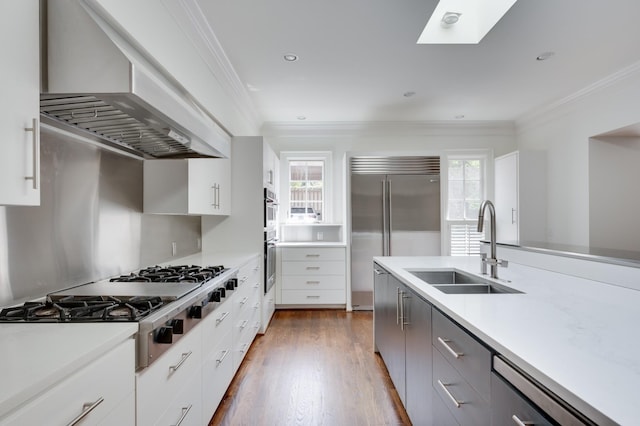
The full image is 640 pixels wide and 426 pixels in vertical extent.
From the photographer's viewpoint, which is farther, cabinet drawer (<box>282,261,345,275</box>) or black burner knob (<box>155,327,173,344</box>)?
cabinet drawer (<box>282,261,345,275</box>)

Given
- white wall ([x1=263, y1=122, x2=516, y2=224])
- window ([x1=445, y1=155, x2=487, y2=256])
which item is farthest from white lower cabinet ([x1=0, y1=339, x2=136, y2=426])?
window ([x1=445, y1=155, x2=487, y2=256])

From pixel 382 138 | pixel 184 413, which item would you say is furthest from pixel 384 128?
pixel 184 413

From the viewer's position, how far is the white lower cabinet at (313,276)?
163 inches

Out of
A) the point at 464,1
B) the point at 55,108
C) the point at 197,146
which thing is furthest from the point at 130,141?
the point at 464,1

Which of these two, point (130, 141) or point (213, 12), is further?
point (213, 12)

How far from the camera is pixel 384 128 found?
195 inches

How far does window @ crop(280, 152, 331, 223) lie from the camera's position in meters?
4.94

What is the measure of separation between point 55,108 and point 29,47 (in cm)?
33

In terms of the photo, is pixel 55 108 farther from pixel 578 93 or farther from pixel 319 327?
pixel 578 93

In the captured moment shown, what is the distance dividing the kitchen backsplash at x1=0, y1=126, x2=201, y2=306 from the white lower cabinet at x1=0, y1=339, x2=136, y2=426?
644 mm

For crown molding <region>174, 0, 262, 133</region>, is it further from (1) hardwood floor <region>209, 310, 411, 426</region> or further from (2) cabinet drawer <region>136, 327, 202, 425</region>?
(1) hardwood floor <region>209, 310, 411, 426</region>

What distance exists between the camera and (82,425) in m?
0.79

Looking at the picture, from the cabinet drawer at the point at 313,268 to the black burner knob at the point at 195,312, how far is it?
2.63m

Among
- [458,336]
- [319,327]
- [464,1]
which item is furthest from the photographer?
[319,327]
